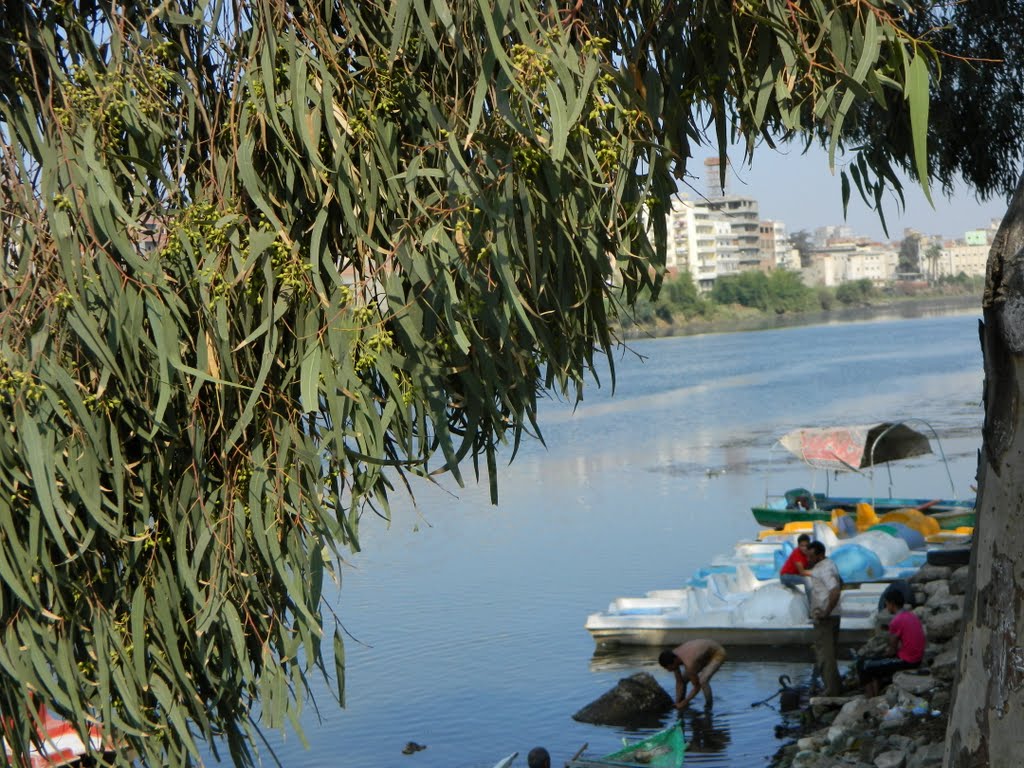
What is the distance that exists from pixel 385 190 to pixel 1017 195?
1.73 m

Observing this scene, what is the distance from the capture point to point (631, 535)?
20391mm

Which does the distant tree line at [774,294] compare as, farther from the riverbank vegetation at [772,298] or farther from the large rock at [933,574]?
the large rock at [933,574]

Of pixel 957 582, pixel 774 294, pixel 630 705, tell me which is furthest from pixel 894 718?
pixel 774 294

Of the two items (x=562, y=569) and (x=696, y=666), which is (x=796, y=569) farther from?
(x=562, y=569)

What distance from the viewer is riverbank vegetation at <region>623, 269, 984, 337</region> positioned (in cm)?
9838

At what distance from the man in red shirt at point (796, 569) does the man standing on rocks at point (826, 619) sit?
252 cm

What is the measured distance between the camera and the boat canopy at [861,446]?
62.0 feet

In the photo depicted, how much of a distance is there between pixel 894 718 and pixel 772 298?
113860 mm

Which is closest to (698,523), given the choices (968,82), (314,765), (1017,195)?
(314,765)

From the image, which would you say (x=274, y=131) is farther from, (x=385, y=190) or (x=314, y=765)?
(x=314, y=765)

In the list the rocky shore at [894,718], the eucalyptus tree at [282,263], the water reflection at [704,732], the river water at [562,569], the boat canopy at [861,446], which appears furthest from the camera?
the boat canopy at [861,446]

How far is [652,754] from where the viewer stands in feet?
30.3

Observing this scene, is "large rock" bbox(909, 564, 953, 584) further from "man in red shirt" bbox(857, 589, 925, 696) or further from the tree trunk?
the tree trunk

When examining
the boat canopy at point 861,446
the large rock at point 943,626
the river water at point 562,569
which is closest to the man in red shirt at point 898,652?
the large rock at point 943,626
